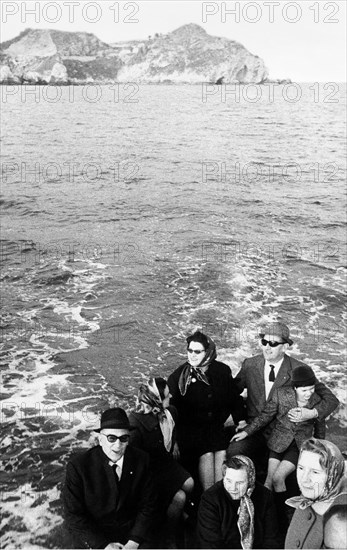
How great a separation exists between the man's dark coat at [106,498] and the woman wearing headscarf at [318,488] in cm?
170

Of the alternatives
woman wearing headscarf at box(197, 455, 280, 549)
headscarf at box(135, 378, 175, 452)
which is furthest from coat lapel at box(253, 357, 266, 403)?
woman wearing headscarf at box(197, 455, 280, 549)

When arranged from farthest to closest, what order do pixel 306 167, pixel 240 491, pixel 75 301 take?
pixel 306 167, pixel 75 301, pixel 240 491

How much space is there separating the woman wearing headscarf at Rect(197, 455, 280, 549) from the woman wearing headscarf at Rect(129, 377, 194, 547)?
3.48ft

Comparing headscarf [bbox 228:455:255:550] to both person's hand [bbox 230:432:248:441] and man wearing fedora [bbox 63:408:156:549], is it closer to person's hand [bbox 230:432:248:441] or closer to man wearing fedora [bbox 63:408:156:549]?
man wearing fedora [bbox 63:408:156:549]

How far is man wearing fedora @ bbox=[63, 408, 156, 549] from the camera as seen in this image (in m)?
5.09

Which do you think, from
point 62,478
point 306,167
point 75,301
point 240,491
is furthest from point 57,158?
point 240,491

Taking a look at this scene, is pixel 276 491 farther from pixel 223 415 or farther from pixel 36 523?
pixel 36 523

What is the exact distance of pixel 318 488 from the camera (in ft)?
13.7

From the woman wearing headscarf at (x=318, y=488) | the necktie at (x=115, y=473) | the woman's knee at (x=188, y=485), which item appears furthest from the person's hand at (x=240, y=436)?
the woman wearing headscarf at (x=318, y=488)

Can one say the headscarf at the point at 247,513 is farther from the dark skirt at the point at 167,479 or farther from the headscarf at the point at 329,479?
the dark skirt at the point at 167,479

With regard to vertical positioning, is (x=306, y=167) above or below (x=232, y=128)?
below

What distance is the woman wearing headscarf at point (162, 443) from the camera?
5832mm

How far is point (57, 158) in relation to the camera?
38.8m

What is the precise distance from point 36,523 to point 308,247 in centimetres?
1595
